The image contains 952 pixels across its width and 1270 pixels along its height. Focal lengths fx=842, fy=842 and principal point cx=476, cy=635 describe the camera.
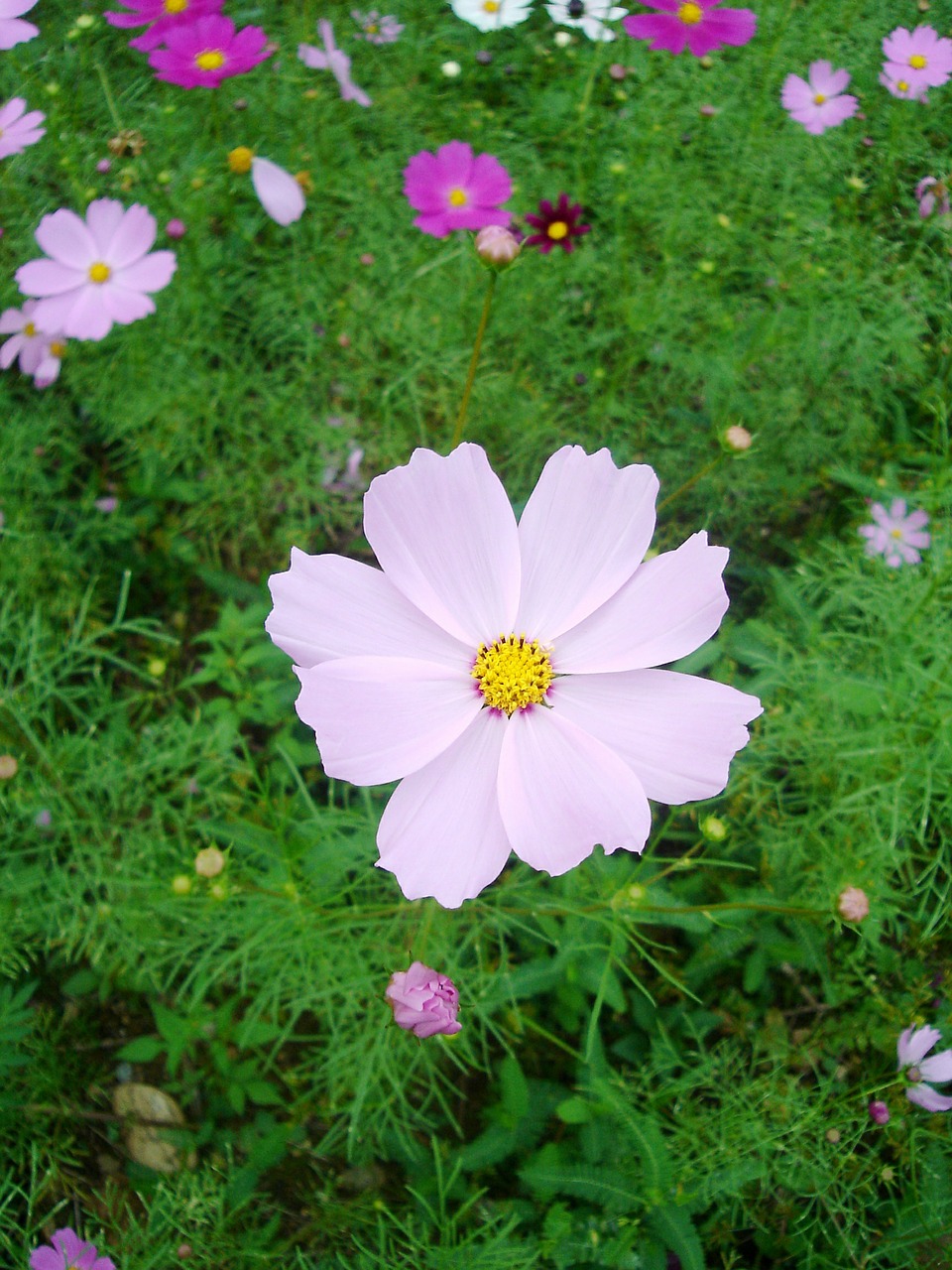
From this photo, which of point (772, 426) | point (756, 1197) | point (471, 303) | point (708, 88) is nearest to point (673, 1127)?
point (756, 1197)

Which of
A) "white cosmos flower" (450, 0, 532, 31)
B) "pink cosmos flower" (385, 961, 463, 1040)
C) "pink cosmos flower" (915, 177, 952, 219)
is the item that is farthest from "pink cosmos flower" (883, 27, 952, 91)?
"pink cosmos flower" (385, 961, 463, 1040)

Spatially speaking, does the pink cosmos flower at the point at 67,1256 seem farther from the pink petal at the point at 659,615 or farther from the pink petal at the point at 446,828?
the pink petal at the point at 659,615

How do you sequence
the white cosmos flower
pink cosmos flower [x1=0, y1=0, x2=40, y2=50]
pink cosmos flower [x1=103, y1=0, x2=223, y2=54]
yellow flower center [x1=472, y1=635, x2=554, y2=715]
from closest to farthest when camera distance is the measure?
yellow flower center [x1=472, y1=635, x2=554, y2=715], pink cosmos flower [x1=0, y1=0, x2=40, y2=50], pink cosmos flower [x1=103, y1=0, x2=223, y2=54], the white cosmos flower

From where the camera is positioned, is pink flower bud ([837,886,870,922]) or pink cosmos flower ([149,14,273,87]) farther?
pink cosmos flower ([149,14,273,87])

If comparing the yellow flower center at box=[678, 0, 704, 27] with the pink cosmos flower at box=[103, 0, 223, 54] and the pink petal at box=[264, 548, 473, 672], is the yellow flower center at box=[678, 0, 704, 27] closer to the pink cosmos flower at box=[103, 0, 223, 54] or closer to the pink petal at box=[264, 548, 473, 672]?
the pink cosmos flower at box=[103, 0, 223, 54]

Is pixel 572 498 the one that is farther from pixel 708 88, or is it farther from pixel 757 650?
pixel 708 88
